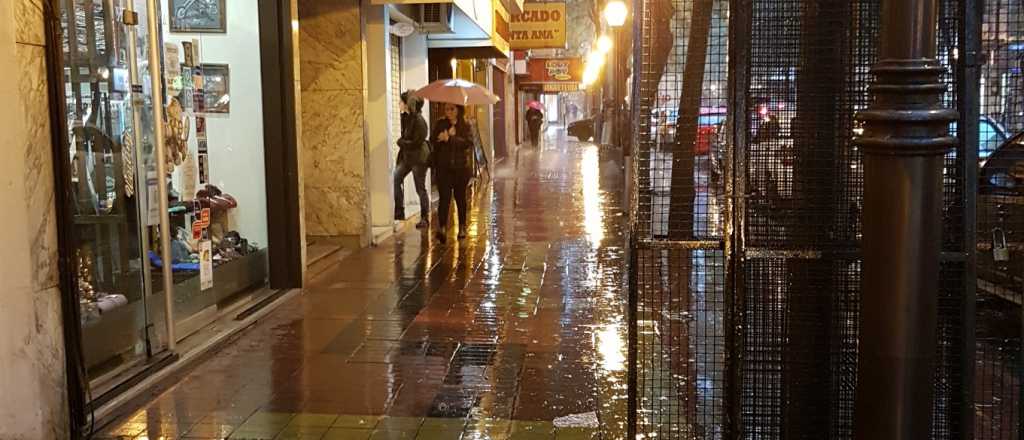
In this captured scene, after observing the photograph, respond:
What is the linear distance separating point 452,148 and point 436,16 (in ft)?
10.6

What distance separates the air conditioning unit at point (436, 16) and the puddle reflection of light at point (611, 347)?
777 centimetres

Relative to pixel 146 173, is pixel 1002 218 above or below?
below

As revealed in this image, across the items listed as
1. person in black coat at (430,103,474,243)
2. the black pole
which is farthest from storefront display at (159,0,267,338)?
the black pole

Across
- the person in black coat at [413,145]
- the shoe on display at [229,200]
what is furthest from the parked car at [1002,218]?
the person in black coat at [413,145]

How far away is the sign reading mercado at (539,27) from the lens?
72.4 feet

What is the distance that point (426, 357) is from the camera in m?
6.49

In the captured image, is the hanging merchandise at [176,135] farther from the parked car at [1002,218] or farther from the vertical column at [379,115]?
the parked car at [1002,218]

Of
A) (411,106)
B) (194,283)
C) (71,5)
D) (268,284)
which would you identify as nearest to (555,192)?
(411,106)

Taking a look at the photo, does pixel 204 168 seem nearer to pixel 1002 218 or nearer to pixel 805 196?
pixel 805 196

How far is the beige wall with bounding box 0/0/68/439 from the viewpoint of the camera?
4535mm

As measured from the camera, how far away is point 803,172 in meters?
4.11

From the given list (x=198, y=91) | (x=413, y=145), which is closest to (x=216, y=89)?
(x=198, y=91)

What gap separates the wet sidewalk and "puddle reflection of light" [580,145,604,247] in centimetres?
146

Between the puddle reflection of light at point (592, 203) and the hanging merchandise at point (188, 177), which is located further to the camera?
the puddle reflection of light at point (592, 203)
